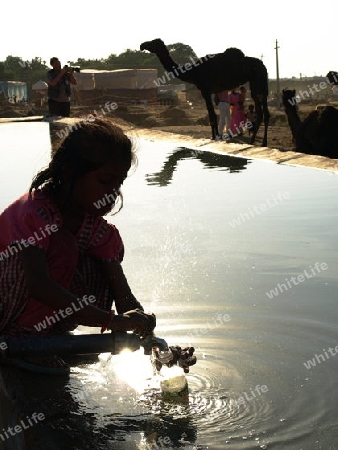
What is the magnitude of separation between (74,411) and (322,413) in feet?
2.81

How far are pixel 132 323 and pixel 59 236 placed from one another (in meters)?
0.46

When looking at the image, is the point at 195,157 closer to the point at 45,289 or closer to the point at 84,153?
the point at 84,153

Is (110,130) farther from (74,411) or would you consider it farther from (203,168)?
(203,168)

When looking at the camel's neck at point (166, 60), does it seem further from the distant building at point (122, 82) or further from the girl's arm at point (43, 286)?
the distant building at point (122, 82)

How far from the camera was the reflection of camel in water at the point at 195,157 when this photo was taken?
10.9 m

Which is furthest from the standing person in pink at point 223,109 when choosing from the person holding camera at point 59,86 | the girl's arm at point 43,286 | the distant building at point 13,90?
the distant building at point 13,90

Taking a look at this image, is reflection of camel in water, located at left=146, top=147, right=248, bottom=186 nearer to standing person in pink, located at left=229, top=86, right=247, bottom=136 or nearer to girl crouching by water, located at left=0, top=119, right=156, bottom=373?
girl crouching by water, located at left=0, top=119, right=156, bottom=373

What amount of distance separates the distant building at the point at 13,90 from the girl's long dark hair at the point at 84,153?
79298 mm

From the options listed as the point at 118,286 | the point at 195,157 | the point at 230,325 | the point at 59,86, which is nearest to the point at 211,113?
the point at 59,86

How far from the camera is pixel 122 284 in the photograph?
3543mm

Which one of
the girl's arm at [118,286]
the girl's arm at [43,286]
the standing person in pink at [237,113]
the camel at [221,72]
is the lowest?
the standing person in pink at [237,113]

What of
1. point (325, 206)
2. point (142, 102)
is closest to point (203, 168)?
point (325, 206)

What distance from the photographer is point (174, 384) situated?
128 inches

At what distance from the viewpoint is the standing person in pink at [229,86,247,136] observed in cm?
2348
